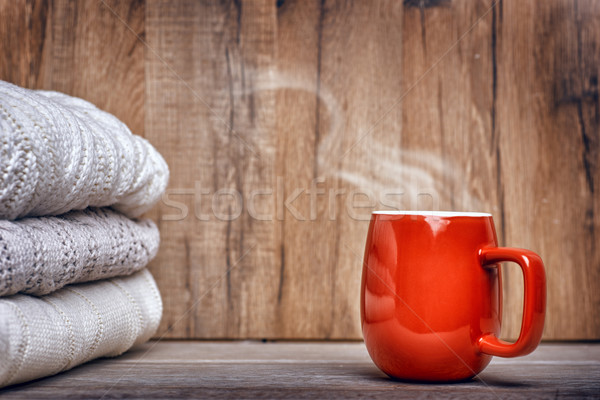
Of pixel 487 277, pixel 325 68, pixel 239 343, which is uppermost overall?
pixel 325 68

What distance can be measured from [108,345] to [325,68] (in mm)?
451

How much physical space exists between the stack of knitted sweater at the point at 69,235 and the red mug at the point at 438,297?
0.29 metres

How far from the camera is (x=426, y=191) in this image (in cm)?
77

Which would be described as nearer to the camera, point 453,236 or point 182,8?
point 453,236

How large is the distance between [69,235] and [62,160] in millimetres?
80

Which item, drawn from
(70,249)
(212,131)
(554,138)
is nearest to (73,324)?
(70,249)

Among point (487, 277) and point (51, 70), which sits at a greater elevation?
point (51, 70)

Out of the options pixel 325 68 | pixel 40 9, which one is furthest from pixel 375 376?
pixel 40 9

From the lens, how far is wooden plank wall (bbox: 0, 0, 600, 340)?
77 cm

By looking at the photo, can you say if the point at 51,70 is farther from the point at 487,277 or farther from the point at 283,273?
the point at 487,277

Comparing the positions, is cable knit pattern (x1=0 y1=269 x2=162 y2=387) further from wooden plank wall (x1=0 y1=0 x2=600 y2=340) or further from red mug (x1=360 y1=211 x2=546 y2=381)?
red mug (x1=360 y1=211 x2=546 y2=381)

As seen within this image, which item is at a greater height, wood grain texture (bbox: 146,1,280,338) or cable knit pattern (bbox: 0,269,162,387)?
wood grain texture (bbox: 146,1,280,338)

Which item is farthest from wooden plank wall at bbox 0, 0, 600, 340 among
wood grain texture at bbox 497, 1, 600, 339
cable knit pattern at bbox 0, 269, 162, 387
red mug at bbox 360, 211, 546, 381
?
red mug at bbox 360, 211, 546, 381

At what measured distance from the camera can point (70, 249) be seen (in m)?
0.53
